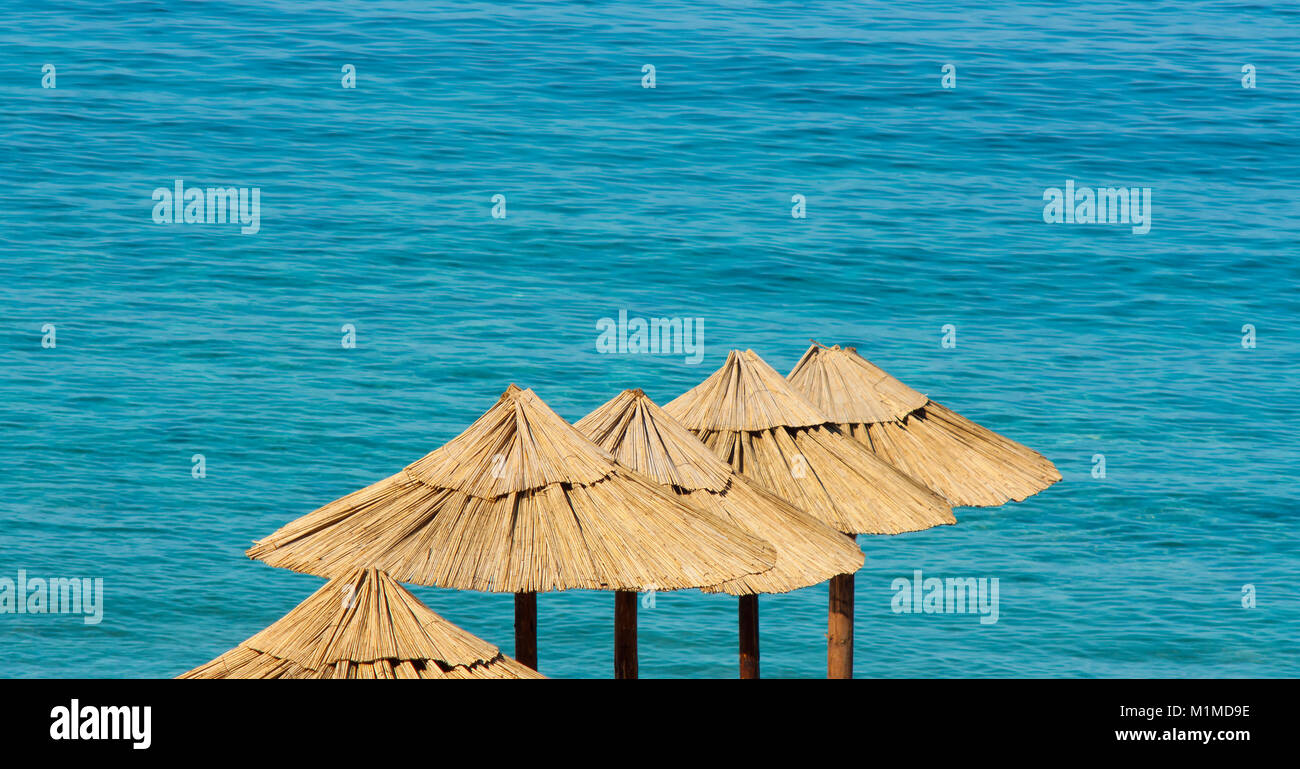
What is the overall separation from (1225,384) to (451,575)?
24898mm

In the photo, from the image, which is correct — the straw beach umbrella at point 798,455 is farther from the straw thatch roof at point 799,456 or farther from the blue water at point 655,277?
the blue water at point 655,277

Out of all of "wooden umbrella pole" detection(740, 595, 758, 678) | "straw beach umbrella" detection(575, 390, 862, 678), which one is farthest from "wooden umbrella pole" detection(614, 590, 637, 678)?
"wooden umbrella pole" detection(740, 595, 758, 678)

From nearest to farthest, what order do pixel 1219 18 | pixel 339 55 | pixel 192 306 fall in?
pixel 192 306 < pixel 339 55 < pixel 1219 18

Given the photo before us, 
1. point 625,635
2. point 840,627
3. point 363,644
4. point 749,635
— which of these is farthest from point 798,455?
point 363,644

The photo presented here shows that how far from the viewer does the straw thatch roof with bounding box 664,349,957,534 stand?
11.3m

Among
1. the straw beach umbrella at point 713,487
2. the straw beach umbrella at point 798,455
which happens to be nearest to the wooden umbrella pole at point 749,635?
the straw beach umbrella at point 798,455

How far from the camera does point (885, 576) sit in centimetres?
2200

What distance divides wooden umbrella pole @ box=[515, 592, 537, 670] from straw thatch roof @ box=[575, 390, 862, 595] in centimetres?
125

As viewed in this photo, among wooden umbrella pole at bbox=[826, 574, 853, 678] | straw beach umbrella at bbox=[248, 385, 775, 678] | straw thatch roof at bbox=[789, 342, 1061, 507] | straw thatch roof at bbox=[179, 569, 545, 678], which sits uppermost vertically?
straw thatch roof at bbox=[789, 342, 1061, 507]

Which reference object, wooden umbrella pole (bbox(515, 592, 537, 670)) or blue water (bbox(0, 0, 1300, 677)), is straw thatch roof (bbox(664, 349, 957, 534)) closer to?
wooden umbrella pole (bbox(515, 592, 537, 670))

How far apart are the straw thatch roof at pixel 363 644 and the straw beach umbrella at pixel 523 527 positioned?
140cm

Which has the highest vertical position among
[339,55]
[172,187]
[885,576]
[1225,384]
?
[339,55]

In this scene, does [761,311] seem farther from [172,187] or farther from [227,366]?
[172,187]
